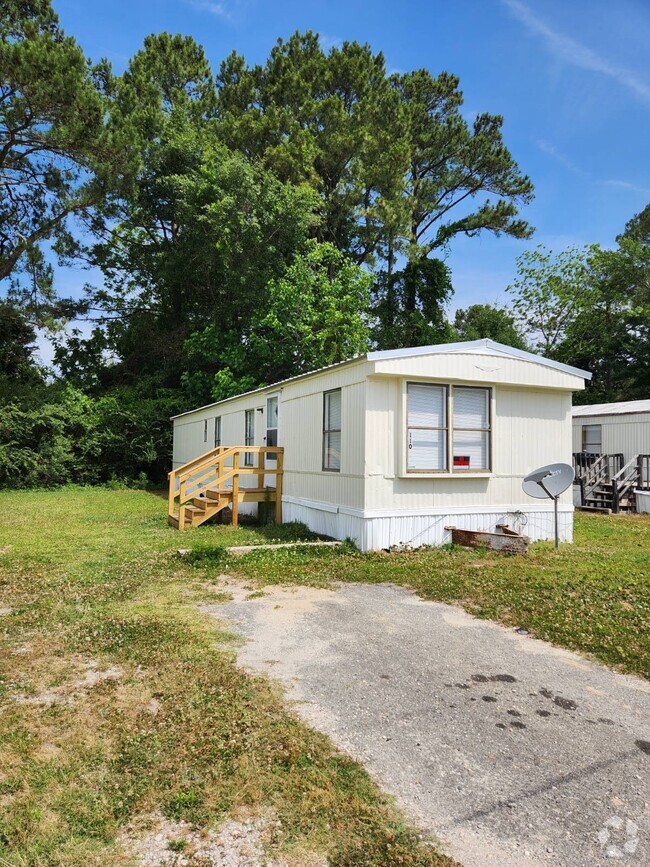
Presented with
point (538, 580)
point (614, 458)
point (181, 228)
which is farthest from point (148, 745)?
point (181, 228)

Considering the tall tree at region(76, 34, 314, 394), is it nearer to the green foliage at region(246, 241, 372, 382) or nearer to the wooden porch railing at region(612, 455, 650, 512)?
the green foliage at region(246, 241, 372, 382)

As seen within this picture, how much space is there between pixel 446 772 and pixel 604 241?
34.0 meters

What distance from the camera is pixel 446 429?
852cm

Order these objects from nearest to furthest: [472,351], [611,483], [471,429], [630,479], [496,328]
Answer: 1. [472,351]
2. [471,429]
3. [611,483]
4. [630,479]
5. [496,328]

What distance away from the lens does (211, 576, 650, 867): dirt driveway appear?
227 centimetres

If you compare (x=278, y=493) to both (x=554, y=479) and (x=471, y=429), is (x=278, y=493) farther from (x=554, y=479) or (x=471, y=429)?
(x=554, y=479)

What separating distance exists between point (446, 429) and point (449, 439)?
159 millimetres

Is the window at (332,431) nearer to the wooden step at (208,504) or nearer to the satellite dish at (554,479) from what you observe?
the wooden step at (208,504)

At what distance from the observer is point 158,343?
75.9ft

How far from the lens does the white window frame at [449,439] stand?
26.7 ft

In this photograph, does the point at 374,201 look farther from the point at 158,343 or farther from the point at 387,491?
the point at 387,491

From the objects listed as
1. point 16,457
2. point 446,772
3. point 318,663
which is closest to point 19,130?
point 16,457

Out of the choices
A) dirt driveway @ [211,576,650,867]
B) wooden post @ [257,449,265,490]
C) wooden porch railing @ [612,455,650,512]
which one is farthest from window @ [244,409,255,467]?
wooden porch railing @ [612,455,650,512]

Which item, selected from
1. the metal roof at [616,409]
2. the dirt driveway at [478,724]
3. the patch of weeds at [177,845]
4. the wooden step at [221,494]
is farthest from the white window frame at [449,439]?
the metal roof at [616,409]
